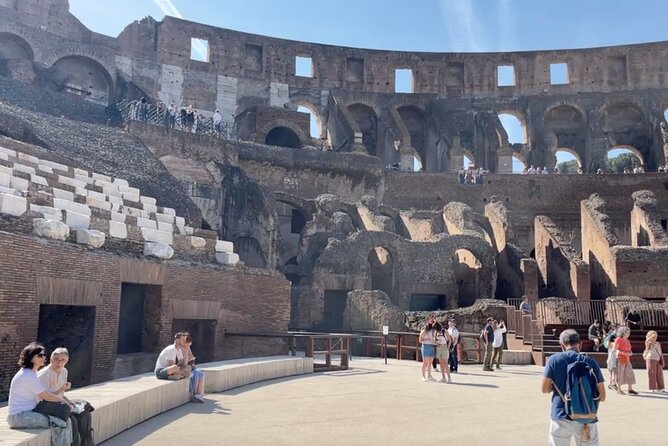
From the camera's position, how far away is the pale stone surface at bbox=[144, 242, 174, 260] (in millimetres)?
12234

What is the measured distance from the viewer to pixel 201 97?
131 feet

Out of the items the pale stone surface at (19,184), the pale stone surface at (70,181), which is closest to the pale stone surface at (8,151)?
the pale stone surface at (70,181)

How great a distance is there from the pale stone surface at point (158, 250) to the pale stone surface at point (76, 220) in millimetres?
1342

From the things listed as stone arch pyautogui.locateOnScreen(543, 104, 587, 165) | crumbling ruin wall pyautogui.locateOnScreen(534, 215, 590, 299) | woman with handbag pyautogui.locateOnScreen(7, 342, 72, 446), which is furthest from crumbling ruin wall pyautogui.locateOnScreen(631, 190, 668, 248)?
woman with handbag pyautogui.locateOnScreen(7, 342, 72, 446)

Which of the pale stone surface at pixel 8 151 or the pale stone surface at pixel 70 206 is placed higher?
the pale stone surface at pixel 8 151

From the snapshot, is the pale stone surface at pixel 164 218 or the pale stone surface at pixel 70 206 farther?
the pale stone surface at pixel 164 218

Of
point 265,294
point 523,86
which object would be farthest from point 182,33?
point 265,294

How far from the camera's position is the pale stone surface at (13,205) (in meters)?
9.36

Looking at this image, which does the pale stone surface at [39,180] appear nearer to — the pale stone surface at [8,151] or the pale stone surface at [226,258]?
the pale stone surface at [8,151]

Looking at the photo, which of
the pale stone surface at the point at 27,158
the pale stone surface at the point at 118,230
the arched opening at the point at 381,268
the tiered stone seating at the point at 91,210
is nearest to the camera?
the tiered stone seating at the point at 91,210

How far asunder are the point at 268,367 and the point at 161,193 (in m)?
7.64

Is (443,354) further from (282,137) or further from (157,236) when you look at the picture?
(282,137)

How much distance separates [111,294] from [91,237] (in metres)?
0.94

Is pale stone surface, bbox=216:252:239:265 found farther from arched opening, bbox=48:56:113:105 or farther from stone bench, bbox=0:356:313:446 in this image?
arched opening, bbox=48:56:113:105
